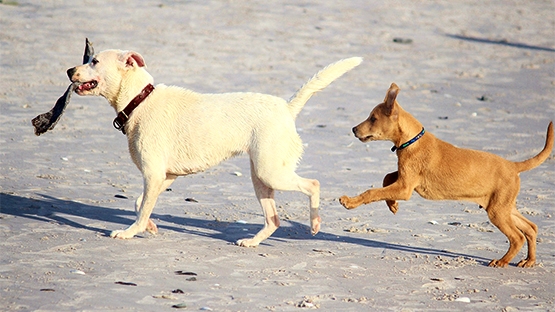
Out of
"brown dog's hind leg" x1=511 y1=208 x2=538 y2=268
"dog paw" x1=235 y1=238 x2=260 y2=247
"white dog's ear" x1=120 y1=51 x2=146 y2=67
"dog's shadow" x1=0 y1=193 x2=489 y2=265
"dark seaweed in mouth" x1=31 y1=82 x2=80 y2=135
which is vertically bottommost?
"dog's shadow" x1=0 y1=193 x2=489 y2=265

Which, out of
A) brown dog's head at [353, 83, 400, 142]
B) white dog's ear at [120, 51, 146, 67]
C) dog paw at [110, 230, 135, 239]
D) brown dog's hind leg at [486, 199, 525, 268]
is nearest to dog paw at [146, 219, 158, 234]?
dog paw at [110, 230, 135, 239]

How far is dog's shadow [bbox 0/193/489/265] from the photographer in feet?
23.1

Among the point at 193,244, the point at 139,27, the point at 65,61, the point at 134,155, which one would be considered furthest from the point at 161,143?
the point at 139,27

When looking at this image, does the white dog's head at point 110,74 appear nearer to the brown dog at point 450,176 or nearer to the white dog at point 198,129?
the white dog at point 198,129

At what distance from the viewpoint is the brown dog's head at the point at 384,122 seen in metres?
6.74

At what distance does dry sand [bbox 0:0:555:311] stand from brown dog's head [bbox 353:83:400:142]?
951 millimetres

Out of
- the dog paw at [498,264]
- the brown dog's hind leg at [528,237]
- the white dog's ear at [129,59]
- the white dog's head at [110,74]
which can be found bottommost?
the dog paw at [498,264]

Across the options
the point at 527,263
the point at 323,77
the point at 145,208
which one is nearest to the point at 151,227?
the point at 145,208

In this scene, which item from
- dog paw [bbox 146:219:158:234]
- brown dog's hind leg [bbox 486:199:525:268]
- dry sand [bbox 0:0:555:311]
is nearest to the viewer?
dry sand [bbox 0:0:555:311]

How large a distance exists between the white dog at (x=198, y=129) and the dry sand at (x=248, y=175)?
50cm

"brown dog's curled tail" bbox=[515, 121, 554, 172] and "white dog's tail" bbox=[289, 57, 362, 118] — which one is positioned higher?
"white dog's tail" bbox=[289, 57, 362, 118]

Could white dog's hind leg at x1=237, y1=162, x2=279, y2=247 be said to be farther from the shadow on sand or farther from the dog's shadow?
the shadow on sand

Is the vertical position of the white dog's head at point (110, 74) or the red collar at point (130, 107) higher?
the white dog's head at point (110, 74)

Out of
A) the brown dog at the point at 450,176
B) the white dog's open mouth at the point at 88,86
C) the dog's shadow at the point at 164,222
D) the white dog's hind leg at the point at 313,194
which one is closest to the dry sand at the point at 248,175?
the dog's shadow at the point at 164,222
